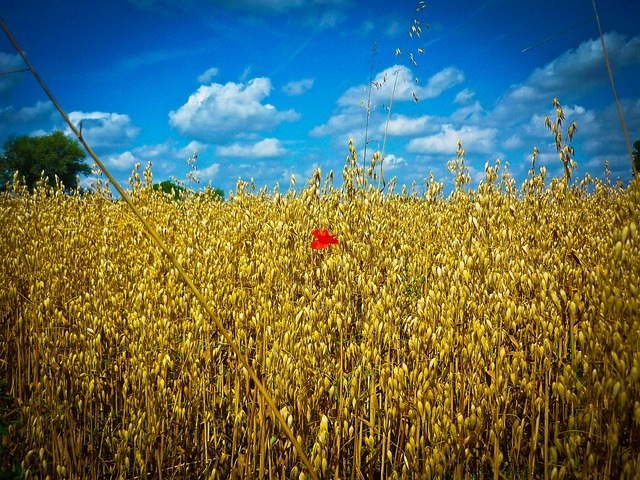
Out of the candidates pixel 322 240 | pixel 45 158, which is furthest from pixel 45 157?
pixel 322 240

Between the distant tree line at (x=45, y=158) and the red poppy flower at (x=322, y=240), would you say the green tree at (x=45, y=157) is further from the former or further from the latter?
the red poppy flower at (x=322, y=240)

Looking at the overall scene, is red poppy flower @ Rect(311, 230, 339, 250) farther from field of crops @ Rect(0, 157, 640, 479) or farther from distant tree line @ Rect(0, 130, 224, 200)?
distant tree line @ Rect(0, 130, 224, 200)

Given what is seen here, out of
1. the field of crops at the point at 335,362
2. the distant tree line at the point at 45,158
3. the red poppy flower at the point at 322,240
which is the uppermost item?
the distant tree line at the point at 45,158

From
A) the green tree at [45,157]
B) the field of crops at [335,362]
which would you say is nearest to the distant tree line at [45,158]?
the green tree at [45,157]

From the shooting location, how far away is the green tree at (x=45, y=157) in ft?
114

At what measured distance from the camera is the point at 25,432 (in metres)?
2.22

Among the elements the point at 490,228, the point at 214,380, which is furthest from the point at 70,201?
the point at 490,228

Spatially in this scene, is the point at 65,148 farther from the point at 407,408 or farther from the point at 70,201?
the point at 407,408

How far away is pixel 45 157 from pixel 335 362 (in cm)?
4044

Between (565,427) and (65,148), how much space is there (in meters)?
43.3

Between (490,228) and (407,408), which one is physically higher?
(490,228)

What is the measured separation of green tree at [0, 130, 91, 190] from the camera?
34.8 meters

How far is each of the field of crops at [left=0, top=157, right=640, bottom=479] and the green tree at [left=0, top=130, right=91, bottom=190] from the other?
120 feet

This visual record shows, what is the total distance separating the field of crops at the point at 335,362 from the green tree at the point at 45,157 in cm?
3649
